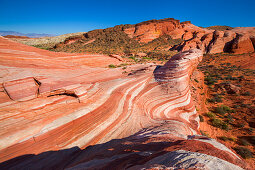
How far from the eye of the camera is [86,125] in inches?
173

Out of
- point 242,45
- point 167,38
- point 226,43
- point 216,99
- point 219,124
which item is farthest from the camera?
point 167,38

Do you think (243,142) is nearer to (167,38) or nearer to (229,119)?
(229,119)

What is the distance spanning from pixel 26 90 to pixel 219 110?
1458 cm

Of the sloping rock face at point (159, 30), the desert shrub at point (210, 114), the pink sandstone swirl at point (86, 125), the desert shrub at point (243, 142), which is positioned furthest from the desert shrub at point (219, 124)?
the sloping rock face at point (159, 30)

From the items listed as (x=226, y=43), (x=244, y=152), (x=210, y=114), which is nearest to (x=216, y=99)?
(x=210, y=114)

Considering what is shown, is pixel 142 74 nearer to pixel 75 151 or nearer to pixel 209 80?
pixel 75 151

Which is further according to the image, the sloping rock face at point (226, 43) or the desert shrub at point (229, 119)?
the sloping rock face at point (226, 43)

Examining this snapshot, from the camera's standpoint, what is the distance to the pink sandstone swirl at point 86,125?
2.37 meters

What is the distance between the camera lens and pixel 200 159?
176cm

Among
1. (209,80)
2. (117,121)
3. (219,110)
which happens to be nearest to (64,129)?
(117,121)

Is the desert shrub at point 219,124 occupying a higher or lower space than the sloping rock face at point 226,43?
lower

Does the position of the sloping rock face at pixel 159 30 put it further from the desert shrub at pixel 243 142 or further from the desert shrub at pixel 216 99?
the desert shrub at pixel 243 142

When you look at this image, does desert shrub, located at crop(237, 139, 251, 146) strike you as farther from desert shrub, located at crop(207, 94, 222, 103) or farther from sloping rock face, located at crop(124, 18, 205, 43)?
sloping rock face, located at crop(124, 18, 205, 43)

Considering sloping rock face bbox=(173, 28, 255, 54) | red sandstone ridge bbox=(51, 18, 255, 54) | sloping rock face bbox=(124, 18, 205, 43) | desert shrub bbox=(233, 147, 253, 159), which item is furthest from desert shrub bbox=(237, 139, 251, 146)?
sloping rock face bbox=(124, 18, 205, 43)
